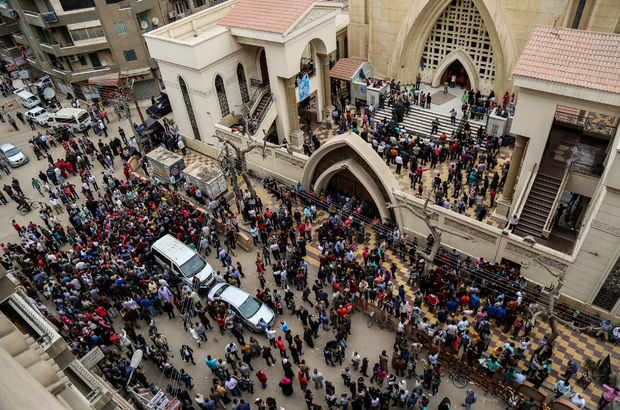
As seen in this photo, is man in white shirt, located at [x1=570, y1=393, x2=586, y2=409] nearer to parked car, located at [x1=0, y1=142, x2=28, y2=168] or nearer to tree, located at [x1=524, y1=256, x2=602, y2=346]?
tree, located at [x1=524, y1=256, x2=602, y2=346]

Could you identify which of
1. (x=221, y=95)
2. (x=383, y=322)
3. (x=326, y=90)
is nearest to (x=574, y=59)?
(x=383, y=322)

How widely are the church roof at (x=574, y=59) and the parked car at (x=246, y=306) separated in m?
16.4

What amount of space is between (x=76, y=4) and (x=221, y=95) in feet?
61.8

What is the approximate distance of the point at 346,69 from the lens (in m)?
36.6

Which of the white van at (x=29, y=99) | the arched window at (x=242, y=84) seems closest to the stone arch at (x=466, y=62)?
the arched window at (x=242, y=84)

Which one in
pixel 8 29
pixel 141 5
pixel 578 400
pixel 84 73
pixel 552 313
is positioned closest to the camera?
pixel 578 400

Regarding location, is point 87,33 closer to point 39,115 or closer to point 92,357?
point 39,115

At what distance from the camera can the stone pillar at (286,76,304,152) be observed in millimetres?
30781

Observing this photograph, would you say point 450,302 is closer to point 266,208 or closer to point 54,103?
point 266,208

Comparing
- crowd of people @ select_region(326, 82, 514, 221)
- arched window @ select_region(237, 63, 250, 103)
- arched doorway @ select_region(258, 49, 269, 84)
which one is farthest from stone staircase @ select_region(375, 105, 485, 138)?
arched window @ select_region(237, 63, 250, 103)

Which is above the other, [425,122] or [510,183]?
[510,183]

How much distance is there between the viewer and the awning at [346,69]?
3614 cm

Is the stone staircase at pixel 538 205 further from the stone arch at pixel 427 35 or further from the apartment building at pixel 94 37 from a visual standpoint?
the apartment building at pixel 94 37

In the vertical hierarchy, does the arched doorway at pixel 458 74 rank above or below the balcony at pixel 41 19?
below
